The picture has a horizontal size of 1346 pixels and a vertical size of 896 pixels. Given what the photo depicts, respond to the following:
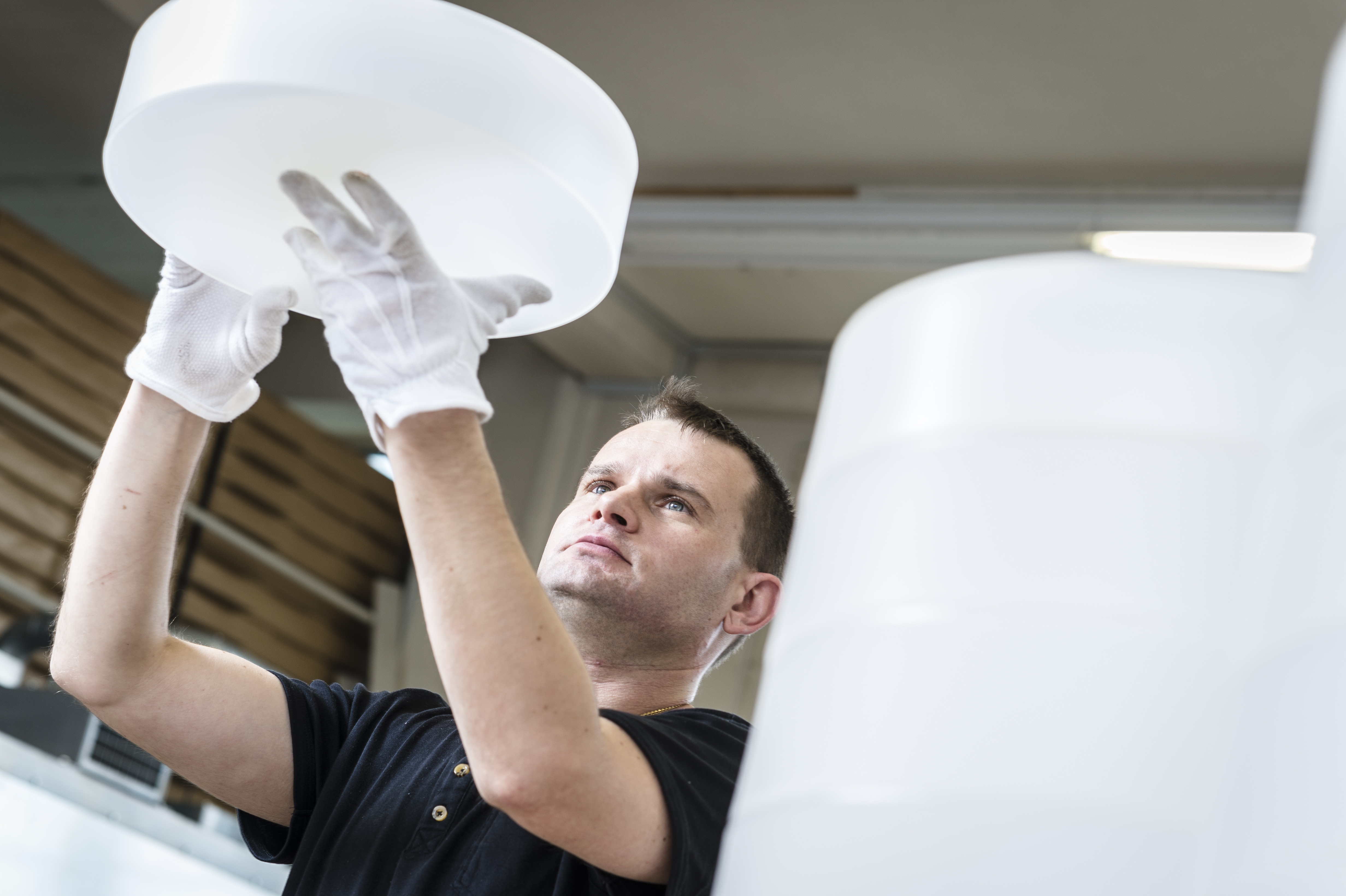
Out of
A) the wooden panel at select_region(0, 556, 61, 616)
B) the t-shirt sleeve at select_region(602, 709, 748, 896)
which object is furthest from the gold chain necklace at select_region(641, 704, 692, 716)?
the wooden panel at select_region(0, 556, 61, 616)

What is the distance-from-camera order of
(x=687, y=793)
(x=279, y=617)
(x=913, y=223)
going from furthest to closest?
(x=279, y=617) → (x=913, y=223) → (x=687, y=793)

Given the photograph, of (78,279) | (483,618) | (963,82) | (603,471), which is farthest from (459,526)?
(78,279)

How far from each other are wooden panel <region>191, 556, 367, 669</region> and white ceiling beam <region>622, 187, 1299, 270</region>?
2.01 metres

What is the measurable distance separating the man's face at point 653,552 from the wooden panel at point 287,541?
12.4 feet

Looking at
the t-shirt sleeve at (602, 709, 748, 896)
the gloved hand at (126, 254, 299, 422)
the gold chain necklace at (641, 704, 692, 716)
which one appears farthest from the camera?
the gold chain necklace at (641, 704, 692, 716)

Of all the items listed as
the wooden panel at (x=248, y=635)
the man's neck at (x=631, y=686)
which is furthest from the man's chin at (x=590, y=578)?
the wooden panel at (x=248, y=635)

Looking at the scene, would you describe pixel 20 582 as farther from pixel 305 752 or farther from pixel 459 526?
pixel 459 526

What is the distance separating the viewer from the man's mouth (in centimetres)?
156

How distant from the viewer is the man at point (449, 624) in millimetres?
1022

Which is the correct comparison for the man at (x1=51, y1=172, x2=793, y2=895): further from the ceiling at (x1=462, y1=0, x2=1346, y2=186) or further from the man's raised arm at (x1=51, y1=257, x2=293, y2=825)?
the ceiling at (x1=462, y1=0, x2=1346, y2=186)

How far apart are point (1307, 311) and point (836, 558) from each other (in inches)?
11.5

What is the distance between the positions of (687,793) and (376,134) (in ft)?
2.12

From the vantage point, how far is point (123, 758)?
3.26 meters

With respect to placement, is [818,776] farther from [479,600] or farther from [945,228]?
[945,228]
